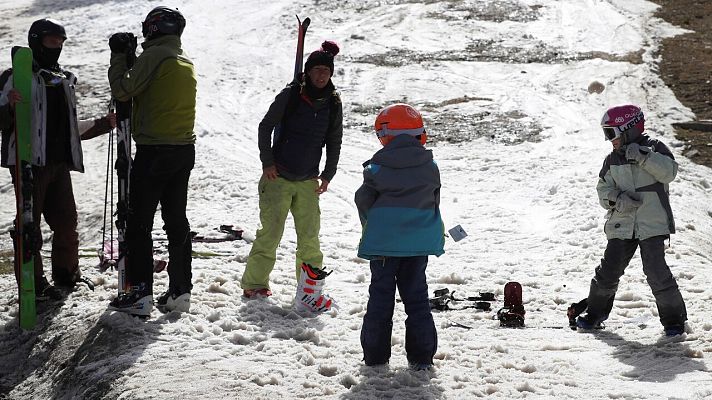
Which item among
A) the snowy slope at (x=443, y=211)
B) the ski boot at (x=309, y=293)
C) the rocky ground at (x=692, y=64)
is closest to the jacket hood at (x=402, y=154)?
the snowy slope at (x=443, y=211)

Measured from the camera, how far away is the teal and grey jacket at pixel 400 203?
591 cm

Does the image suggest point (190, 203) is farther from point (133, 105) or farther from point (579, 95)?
point (579, 95)

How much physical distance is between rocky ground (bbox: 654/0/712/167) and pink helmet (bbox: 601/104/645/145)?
736 centimetres

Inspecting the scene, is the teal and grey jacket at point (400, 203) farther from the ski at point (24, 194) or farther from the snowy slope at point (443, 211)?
the ski at point (24, 194)

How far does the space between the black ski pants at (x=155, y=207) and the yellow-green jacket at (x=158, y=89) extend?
0.12 meters

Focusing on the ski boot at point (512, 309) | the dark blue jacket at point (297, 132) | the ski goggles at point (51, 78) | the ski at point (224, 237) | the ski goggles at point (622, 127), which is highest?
the ski goggles at point (51, 78)

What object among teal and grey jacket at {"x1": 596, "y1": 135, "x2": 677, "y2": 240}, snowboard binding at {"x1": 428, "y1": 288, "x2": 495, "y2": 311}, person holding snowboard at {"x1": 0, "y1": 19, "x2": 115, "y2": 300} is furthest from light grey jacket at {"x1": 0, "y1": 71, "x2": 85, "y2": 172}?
teal and grey jacket at {"x1": 596, "y1": 135, "x2": 677, "y2": 240}

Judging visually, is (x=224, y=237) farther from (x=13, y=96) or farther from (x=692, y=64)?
(x=692, y=64)

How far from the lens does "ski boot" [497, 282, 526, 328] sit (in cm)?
742

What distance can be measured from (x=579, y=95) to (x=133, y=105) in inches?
494

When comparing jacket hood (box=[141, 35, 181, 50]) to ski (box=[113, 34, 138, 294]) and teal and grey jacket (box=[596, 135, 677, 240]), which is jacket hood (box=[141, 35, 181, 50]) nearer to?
ski (box=[113, 34, 138, 294])

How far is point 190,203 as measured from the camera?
12.0m

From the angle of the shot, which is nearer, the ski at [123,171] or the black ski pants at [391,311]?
the black ski pants at [391,311]

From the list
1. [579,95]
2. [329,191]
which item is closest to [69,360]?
[329,191]
